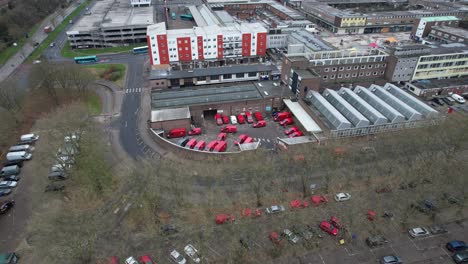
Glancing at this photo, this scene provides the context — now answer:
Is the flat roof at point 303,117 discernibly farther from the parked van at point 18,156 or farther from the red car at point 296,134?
the parked van at point 18,156

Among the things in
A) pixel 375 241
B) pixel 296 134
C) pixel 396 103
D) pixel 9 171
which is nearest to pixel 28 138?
pixel 9 171

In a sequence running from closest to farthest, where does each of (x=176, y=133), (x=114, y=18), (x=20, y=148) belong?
1. (x=20, y=148)
2. (x=176, y=133)
3. (x=114, y=18)

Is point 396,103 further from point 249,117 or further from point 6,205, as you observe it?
point 6,205

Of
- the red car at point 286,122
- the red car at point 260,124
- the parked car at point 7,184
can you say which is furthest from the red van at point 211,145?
the parked car at point 7,184

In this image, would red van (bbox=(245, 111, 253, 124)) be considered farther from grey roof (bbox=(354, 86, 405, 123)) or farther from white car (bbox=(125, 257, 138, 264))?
white car (bbox=(125, 257, 138, 264))

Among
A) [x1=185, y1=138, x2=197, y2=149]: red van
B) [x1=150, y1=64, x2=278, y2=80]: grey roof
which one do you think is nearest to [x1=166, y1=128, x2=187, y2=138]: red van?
[x1=185, y1=138, x2=197, y2=149]: red van

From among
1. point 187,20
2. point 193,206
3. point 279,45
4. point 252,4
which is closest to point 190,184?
point 193,206
